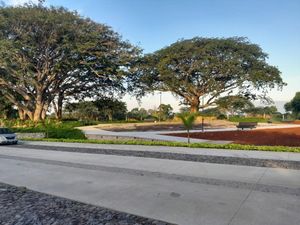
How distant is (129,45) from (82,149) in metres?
24.2

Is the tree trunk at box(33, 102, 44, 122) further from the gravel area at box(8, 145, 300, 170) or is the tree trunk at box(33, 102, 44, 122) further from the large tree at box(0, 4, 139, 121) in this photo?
the gravel area at box(8, 145, 300, 170)

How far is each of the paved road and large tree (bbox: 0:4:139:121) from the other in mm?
24158

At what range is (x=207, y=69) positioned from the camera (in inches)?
1704

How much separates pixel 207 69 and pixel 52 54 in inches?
833

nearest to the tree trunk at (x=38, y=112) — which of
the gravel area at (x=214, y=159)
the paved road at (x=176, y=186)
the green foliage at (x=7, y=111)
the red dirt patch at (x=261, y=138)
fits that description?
the green foliage at (x=7, y=111)

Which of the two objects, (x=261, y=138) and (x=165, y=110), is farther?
(x=165, y=110)

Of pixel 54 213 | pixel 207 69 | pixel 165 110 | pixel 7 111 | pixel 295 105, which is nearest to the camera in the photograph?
pixel 54 213

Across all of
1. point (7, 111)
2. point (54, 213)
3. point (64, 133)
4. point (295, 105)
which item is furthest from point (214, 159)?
point (295, 105)

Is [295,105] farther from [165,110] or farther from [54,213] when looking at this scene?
[54,213]

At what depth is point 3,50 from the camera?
30344 millimetres

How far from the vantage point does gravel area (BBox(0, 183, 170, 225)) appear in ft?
15.2

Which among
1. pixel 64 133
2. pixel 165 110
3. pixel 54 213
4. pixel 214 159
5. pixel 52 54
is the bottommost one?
pixel 54 213

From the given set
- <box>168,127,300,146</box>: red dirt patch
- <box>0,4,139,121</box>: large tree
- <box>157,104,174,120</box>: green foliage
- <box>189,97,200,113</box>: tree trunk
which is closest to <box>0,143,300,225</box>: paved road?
<box>168,127,300,146</box>: red dirt patch

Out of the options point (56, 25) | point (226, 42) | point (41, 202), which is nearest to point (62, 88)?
point (56, 25)
